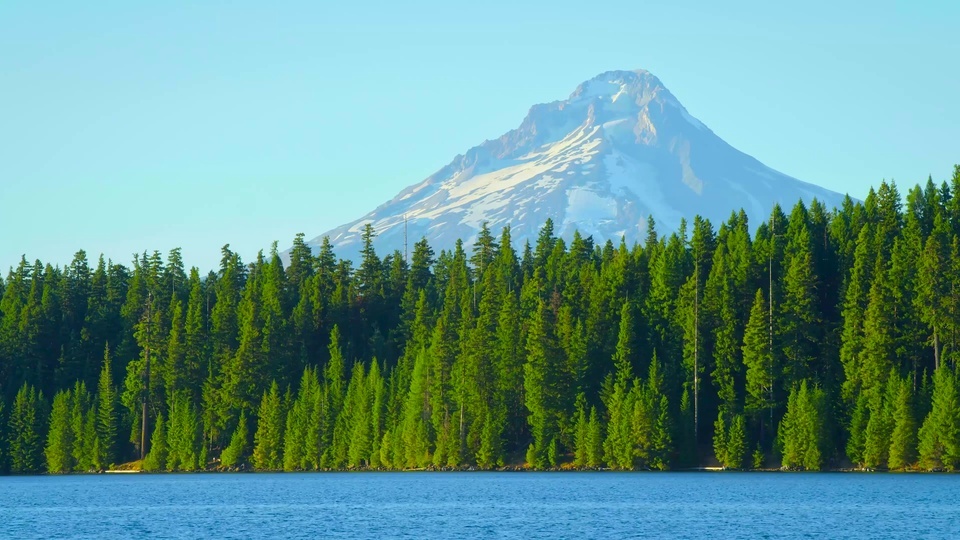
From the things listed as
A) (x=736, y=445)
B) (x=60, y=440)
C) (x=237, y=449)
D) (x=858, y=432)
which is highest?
(x=858, y=432)

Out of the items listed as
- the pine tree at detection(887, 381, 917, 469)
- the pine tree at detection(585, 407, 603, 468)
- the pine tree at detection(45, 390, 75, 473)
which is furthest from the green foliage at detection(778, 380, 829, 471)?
the pine tree at detection(45, 390, 75, 473)

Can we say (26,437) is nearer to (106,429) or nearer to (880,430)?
(106,429)

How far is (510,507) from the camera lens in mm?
88062

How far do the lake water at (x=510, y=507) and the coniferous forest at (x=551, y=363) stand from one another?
24.0 ft

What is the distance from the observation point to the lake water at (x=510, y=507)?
242 ft

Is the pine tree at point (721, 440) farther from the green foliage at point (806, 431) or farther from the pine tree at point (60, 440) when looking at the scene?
the pine tree at point (60, 440)

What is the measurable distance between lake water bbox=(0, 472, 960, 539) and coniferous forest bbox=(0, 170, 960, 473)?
7.33 metres

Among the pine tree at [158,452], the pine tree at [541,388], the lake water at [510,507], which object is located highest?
the pine tree at [541,388]

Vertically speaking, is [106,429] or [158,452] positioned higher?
[106,429]

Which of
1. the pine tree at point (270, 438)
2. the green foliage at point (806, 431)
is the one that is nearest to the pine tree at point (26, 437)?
the pine tree at point (270, 438)

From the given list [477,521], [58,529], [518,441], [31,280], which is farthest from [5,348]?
[477,521]

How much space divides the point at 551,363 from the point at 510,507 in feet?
162

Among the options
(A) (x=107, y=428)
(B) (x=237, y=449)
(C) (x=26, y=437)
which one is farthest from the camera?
(A) (x=107, y=428)

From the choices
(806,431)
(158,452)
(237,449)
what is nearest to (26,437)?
(158,452)
